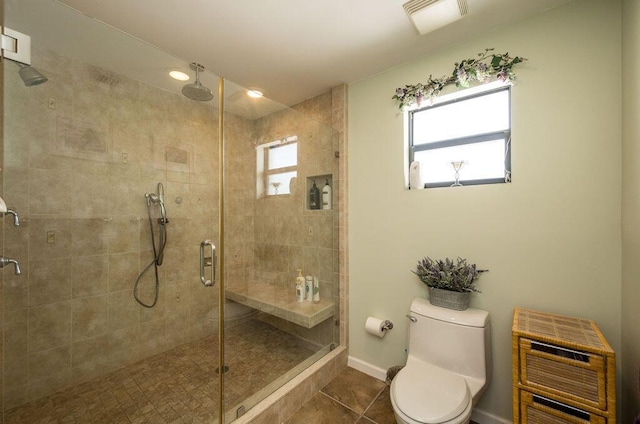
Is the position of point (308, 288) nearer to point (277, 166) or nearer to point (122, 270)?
point (277, 166)

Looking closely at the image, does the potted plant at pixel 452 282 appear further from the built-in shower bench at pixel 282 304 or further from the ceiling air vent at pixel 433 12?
the ceiling air vent at pixel 433 12

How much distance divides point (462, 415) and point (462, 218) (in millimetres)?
1092

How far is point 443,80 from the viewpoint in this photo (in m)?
1.74

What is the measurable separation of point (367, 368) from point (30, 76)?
2987 millimetres

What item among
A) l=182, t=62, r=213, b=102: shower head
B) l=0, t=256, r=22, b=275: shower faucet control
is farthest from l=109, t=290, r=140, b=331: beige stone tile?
l=182, t=62, r=213, b=102: shower head

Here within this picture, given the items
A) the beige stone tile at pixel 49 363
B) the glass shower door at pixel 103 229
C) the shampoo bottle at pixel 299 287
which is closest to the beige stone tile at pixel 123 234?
the glass shower door at pixel 103 229

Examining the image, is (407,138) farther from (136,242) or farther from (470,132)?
(136,242)

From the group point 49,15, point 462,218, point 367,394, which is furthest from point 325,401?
point 49,15

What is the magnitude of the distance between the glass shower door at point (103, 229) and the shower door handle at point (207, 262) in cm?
7

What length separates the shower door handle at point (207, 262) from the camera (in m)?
1.72

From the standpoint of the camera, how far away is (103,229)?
5.77 ft

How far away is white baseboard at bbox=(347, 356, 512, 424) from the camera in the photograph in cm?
153

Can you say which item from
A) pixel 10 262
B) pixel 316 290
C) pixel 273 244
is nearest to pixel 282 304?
pixel 316 290

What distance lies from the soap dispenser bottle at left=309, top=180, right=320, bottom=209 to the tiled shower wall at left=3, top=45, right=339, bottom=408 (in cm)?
8
